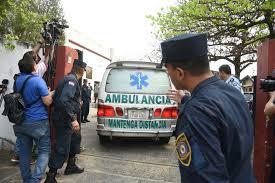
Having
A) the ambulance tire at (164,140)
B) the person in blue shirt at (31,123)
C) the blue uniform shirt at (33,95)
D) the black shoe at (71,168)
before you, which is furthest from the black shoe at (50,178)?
the ambulance tire at (164,140)

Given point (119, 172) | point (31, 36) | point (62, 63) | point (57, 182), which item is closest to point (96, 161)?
point (119, 172)

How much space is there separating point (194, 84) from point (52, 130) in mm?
5179

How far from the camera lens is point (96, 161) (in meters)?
7.11

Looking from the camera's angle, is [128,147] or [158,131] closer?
[158,131]

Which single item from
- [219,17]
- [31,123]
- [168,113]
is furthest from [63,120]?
[219,17]

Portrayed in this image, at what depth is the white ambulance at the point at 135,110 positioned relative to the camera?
7.95 meters

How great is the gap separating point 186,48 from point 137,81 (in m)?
6.49

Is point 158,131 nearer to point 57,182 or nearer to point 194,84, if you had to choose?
point 57,182

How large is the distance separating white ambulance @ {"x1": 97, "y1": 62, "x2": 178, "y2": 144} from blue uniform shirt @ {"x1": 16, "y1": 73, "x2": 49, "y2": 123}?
3.03 m

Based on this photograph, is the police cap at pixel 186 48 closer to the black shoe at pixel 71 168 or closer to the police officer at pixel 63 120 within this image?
the police officer at pixel 63 120

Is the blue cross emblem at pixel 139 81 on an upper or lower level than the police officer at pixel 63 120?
upper

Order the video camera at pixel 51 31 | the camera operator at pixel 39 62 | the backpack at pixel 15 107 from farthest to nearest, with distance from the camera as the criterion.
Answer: the video camera at pixel 51 31 → the camera operator at pixel 39 62 → the backpack at pixel 15 107

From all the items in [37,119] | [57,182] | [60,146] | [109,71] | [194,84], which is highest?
[109,71]

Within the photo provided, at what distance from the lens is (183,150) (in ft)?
5.90
